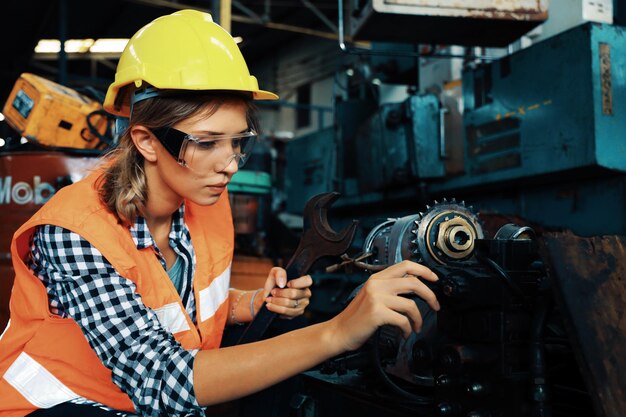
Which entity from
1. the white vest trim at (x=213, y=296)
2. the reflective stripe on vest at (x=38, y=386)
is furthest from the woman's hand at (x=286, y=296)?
the reflective stripe on vest at (x=38, y=386)

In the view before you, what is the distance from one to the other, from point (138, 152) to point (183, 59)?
0.22 m

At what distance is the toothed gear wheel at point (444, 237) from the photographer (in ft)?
4.42

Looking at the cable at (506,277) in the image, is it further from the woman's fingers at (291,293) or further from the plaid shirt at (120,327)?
the plaid shirt at (120,327)

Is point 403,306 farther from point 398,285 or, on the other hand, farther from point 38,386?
point 38,386

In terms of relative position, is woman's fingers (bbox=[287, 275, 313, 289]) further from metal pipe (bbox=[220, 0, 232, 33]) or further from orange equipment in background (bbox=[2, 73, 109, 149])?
orange equipment in background (bbox=[2, 73, 109, 149])

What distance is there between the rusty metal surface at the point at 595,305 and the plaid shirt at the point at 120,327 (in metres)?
0.60

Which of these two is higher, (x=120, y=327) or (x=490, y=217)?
(x=490, y=217)

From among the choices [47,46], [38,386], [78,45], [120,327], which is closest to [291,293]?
[120,327]

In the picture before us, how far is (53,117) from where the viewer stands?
2.48m

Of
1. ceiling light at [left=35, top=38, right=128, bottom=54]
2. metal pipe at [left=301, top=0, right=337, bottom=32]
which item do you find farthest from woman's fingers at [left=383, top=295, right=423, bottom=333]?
ceiling light at [left=35, top=38, right=128, bottom=54]

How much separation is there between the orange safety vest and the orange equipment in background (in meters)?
1.29

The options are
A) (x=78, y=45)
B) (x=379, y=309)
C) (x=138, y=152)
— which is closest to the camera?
(x=379, y=309)

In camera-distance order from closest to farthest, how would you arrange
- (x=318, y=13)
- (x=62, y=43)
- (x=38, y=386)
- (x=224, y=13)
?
1. (x=38, y=386)
2. (x=224, y=13)
3. (x=62, y=43)
4. (x=318, y=13)

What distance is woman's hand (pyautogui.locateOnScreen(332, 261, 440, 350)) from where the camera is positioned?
938 mm
